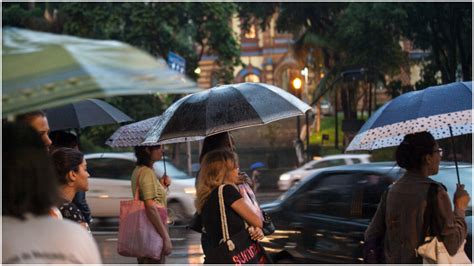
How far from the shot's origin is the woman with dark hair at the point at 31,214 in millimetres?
2332

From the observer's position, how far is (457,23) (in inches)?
888

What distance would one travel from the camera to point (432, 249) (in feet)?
14.4

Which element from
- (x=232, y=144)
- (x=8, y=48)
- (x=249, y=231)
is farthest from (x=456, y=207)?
(x=8, y=48)

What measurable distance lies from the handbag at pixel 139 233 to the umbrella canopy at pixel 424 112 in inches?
73.5

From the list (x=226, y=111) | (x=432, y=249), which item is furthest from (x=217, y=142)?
(x=432, y=249)

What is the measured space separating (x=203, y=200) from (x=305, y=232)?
3.35m

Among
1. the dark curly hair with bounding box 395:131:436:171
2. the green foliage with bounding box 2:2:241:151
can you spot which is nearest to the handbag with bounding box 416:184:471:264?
the dark curly hair with bounding box 395:131:436:171

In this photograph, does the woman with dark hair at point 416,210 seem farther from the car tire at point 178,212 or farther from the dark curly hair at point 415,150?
the car tire at point 178,212

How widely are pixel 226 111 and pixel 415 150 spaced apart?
49.8 inches

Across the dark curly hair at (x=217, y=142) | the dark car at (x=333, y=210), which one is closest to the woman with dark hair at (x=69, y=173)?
the dark curly hair at (x=217, y=142)

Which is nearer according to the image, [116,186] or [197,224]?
[197,224]

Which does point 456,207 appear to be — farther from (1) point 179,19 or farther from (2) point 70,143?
(1) point 179,19

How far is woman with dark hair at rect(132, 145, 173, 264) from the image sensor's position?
5.98 meters

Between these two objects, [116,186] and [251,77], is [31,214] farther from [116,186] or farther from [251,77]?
[251,77]
